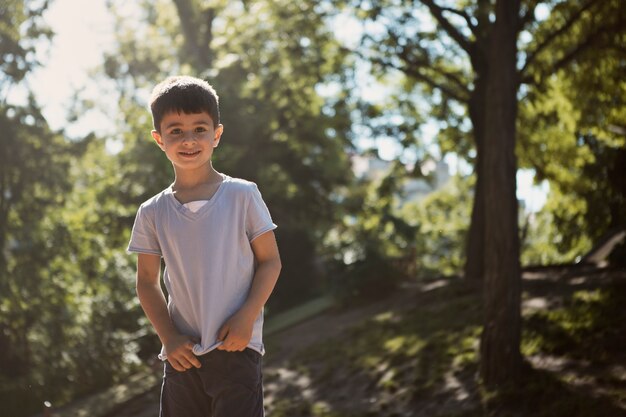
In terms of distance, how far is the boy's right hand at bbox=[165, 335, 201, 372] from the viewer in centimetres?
308

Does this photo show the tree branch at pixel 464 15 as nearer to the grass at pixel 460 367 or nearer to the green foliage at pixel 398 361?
the grass at pixel 460 367

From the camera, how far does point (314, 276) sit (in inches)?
1048

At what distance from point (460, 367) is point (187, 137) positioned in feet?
26.4

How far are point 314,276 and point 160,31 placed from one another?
32.8 ft

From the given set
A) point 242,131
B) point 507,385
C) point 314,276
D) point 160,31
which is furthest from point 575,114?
point 160,31

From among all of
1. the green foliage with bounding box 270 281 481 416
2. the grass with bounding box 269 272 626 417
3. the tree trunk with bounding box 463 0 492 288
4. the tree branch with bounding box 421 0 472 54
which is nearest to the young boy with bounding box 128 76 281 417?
the grass with bounding box 269 272 626 417

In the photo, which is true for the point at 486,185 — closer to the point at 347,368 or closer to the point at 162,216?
the point at 347,368

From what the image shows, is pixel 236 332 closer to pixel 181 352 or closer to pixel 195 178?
pixel 181 352

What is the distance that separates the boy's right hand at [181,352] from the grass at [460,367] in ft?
17.6

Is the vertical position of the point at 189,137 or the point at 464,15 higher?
the point at 464,15

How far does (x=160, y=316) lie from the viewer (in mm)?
3209

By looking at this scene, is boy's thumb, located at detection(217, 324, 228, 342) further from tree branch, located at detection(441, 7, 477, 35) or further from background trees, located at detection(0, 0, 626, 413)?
tree branch, located at detection(441, 7, 477, 35)

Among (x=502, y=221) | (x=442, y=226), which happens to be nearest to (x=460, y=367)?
(x=502, y=221)

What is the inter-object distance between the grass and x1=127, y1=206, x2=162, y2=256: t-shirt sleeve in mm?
5404
